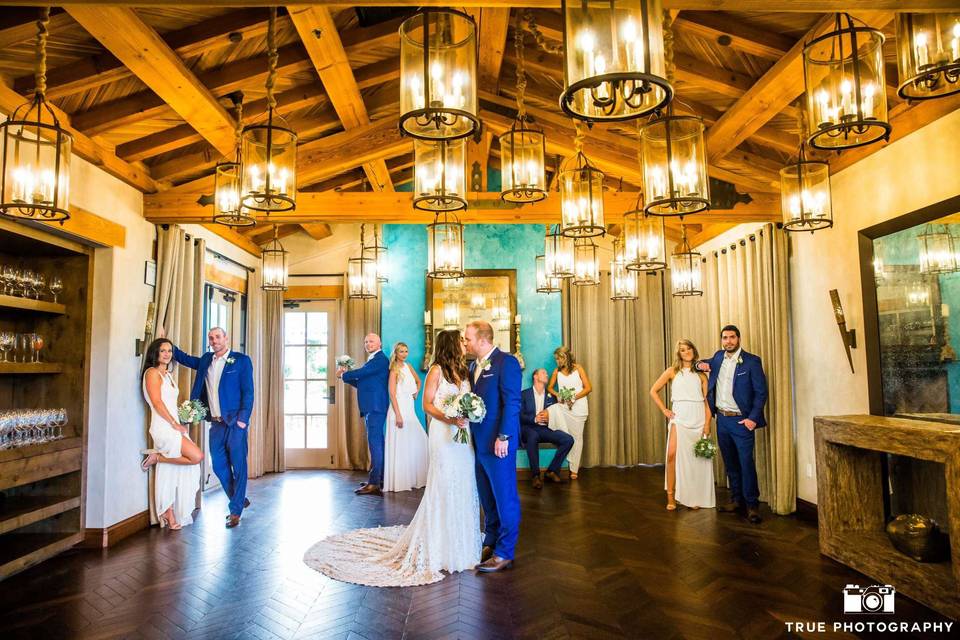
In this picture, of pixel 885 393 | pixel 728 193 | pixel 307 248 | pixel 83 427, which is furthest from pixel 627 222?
pixel 307 248

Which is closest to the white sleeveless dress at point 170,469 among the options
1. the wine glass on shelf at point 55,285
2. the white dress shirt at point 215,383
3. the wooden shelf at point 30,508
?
the white dress shirt at point 215,383

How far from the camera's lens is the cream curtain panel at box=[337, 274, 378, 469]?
8.16 metres

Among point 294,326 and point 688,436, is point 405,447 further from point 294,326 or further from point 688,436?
point 688,436

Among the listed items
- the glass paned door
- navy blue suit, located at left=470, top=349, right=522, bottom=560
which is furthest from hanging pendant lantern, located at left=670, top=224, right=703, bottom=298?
the glass paned door

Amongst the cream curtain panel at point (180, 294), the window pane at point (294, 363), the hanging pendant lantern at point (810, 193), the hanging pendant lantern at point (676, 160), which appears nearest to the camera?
the hanging pendant lantern at point (676, 160)

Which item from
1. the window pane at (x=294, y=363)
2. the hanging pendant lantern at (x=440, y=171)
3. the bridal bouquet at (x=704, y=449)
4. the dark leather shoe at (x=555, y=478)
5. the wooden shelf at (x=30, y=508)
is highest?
the hanging pendant lantern at (x=440, y=171)

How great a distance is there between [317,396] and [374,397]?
2031 millimetres

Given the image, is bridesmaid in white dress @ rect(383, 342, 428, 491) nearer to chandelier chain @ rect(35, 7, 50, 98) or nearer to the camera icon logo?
the camera icon logo

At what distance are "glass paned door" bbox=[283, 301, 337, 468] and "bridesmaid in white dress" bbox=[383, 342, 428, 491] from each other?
5.99 ft

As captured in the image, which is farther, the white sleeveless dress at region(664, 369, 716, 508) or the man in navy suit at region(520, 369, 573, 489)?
the man in navy suit at region(520, 369, 573, 489)

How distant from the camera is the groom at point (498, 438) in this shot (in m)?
3.93

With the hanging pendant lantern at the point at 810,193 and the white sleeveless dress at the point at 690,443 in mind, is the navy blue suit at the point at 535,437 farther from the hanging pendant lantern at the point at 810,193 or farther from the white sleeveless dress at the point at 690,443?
the hanging pendant lantern at the point at 810,193

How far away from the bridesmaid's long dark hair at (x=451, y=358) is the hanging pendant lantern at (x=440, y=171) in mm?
1289

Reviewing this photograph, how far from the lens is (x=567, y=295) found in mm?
8195
